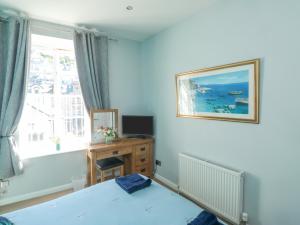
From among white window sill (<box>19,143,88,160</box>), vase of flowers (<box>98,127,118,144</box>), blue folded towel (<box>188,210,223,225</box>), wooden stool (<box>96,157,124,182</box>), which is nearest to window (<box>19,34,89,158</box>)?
white window sill (<box>19,143,88,160</box>)

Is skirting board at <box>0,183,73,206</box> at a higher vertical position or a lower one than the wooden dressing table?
lower

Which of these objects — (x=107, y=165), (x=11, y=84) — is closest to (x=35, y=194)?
(x=107, y=165)

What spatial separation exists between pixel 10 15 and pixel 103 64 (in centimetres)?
134

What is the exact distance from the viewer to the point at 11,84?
7.87ft

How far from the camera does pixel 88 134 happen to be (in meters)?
3.16

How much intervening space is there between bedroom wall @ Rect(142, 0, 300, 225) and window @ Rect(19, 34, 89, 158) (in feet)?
5.98

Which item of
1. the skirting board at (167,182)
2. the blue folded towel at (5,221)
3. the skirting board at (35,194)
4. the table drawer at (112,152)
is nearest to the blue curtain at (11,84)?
the skirting board at (35,194)

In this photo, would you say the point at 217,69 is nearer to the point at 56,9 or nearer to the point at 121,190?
the point at 121,190

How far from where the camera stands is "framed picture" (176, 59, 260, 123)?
6.07 feet

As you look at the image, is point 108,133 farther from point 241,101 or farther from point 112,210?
point 241,101

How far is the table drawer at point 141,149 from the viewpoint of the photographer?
3.08 m

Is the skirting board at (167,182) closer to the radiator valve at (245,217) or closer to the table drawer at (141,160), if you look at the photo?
the table drawer at (141,160)

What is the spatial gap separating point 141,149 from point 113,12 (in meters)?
2.13

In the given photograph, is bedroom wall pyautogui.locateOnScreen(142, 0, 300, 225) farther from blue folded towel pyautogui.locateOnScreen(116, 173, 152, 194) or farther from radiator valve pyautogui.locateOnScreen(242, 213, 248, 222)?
blue folded towel pyautogui.locateOnScreen(116, 173, 152, 194)
